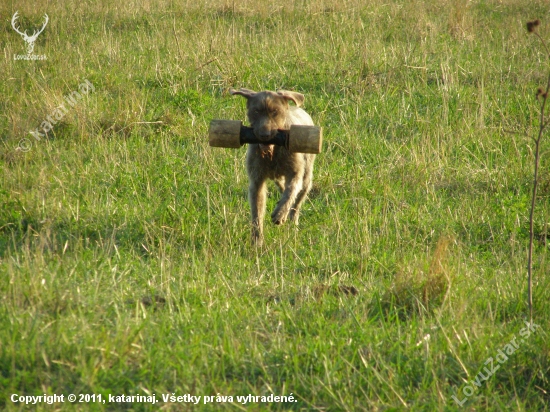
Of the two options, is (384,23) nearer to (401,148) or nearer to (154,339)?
(401,148)

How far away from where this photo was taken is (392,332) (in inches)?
167

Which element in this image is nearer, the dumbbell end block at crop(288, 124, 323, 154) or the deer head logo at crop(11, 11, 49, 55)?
the dumbbell end block at crop(288, 124, 323, 154)

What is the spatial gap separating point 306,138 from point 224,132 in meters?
0.72

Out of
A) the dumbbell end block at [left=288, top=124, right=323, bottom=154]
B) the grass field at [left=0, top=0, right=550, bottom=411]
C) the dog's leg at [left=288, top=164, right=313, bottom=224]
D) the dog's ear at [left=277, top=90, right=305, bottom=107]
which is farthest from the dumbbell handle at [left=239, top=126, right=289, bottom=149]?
the dog's leg at [left=288, top=164, right=313, bottom=224]

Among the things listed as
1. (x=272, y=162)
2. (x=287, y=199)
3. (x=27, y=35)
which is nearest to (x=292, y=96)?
(x=272, y=162)

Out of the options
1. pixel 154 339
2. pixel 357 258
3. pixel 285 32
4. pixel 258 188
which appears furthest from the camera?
pixel 285 32

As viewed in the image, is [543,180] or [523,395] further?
[543,180]

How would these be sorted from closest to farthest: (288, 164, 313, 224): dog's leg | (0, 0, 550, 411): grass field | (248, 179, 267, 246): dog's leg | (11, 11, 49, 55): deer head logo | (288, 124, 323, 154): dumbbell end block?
(0, 0, 550, 411): grass field
(288, 124, 323, 154): dumbbell end block
(248, 179, 267, 246): dog's leg
(288, 164, 313, 224): dog's leg
(11, 11, 49, 55): deer head logo

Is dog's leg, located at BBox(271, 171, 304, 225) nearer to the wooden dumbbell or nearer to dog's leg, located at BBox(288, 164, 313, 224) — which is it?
dog's leg, located at BBox(288, 164, 313, 224)

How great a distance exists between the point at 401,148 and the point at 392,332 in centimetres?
426

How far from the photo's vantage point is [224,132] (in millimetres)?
5840

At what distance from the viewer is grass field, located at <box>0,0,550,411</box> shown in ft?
12.2

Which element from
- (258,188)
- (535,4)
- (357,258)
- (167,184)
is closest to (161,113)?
(167,184)

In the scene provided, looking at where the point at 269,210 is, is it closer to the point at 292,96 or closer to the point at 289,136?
the point at 292,96
